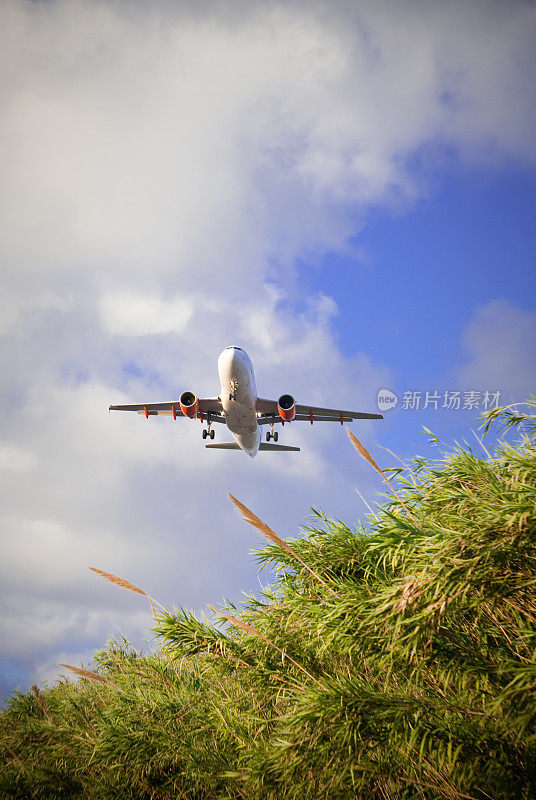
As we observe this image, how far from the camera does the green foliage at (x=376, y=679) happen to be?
4.75 m

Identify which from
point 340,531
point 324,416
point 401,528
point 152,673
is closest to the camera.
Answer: point 401,528

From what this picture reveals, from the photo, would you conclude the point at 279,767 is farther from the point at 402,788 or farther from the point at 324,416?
the point at 324,416

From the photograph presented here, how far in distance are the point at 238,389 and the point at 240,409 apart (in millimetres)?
1607

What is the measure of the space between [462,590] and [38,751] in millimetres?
10904

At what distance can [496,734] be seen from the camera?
4.95 meters

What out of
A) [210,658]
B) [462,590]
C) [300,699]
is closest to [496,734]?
[462,590]

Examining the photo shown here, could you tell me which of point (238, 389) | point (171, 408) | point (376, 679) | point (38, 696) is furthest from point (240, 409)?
point (376, 679)

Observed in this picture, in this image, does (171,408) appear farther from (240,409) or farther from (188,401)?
(240,409)

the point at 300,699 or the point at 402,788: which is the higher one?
the point at 300,699

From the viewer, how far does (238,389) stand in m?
26.6

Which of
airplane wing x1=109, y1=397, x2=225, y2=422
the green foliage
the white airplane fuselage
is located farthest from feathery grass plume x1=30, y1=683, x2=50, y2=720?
airplane wing x1=109, y1=397, x2=225, y2=422

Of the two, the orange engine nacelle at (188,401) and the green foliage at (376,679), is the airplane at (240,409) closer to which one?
the orange engine nacelle at (188,401)

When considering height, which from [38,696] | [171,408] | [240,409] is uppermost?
[171,408]

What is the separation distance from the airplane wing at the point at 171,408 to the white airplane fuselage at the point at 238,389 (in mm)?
2193
